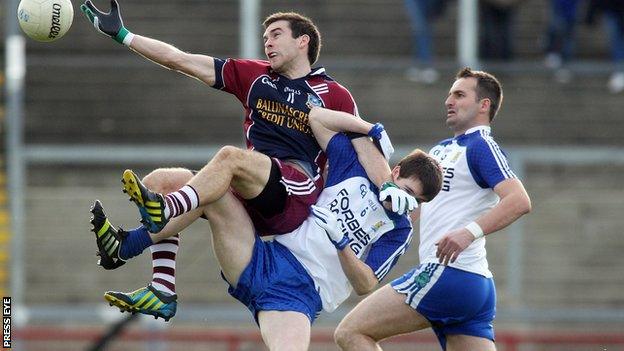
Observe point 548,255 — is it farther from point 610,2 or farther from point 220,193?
point 220,193

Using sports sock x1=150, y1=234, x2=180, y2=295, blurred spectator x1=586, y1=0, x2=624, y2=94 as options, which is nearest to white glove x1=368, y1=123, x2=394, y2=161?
sports sock x1=150, y1=234, x2=180, y2=295

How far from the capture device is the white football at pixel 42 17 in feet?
27.9

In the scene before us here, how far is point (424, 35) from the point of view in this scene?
16109mm

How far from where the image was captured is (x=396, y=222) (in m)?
8.64

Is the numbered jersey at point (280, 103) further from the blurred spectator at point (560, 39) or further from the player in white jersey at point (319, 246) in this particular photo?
the blurred spectator at point (560, 39)

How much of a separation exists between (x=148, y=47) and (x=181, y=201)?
1185mm

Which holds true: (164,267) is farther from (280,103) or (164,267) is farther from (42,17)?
(42,17)

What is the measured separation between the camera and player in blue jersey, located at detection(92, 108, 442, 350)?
329 inches

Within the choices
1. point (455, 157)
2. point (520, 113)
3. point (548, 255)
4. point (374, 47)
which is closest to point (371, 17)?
point (374, 47)

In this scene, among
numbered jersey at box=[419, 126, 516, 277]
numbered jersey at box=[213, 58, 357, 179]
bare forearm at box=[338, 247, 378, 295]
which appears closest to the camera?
bare forearm at box=[338, 247, 378, 295]

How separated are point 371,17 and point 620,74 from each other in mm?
2902

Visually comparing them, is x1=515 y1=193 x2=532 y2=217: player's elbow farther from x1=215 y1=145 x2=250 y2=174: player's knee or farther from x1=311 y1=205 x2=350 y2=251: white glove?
Answer: x1=215 y1=145 x2=250 y2=174: player's knee

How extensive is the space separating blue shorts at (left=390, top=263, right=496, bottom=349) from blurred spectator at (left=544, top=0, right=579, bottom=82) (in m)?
7.58

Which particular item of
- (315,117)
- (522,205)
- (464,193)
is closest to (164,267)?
(315,117)
